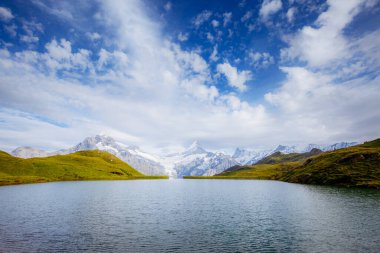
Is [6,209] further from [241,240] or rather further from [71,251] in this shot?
[241,240]

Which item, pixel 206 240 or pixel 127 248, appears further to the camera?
pixel 206 240

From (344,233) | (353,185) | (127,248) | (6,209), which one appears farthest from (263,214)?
(353,185)

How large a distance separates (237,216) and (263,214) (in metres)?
7.77

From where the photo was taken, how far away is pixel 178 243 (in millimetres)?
44562

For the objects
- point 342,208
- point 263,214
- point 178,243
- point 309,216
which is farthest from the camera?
point 342,208

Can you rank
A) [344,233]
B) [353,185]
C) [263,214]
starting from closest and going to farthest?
[344,233] → [263,214] → [353,185]

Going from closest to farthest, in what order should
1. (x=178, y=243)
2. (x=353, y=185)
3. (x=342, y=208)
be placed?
1. (x=178, y=243)
2. (x=342, y=208)
3. (x=353, y=185)

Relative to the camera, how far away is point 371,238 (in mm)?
45531

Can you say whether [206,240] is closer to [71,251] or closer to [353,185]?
[71,251]

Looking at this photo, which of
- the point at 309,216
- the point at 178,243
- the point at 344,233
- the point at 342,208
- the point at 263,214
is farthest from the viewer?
the point at 342,208

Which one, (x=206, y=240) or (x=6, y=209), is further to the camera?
(x=6, y=209)

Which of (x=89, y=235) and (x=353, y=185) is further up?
(x=353, y=185)

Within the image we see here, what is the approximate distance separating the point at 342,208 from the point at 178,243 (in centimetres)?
5514

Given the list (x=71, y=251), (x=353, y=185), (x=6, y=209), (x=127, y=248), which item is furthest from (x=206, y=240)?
(x=353, y=185)
